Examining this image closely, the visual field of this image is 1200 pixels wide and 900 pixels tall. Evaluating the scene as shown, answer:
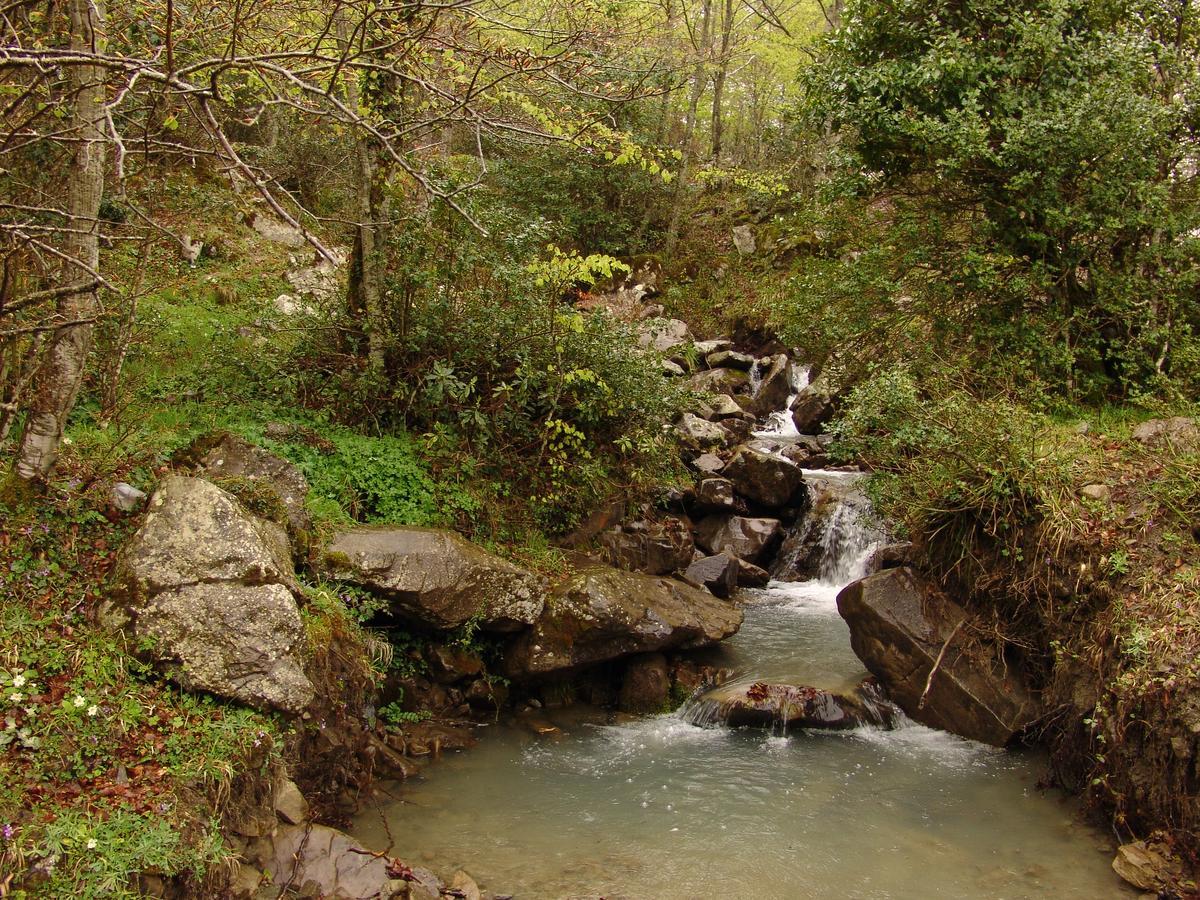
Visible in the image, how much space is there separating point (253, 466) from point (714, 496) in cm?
632

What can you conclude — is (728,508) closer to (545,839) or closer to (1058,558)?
(1058,558)

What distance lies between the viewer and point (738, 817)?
Answer: 6086 mm

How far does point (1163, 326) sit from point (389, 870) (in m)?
9.38

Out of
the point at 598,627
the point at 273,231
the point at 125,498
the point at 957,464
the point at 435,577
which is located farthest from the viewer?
the point at 273,231

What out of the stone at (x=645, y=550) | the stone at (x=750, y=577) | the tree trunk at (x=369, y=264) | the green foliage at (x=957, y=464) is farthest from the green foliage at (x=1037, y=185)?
the tree trunk at (x=369, y=264)


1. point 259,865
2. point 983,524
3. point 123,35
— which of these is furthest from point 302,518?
point 983,524

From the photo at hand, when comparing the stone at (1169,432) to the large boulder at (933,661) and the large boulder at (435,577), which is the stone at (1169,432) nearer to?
the large boulder at (933,661)

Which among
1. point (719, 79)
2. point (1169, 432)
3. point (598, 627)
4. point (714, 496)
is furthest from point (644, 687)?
point (719, 79)

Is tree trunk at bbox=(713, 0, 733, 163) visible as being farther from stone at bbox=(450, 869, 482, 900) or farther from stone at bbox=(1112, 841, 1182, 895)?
stone at bbox=(450, 869, 482, 900)

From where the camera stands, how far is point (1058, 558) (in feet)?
22.4

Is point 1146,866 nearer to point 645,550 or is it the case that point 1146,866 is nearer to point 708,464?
point 645,550

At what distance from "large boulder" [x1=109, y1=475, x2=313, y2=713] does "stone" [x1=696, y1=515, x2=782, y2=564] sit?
6691 mm

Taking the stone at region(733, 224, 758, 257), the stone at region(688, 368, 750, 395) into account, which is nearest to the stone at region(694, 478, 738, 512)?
the stone at region(688, 368, 750, 395)

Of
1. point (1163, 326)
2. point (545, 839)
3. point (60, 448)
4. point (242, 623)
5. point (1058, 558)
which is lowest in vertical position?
point (545, 839)
